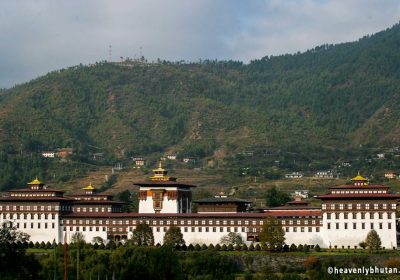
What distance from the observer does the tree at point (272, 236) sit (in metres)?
131

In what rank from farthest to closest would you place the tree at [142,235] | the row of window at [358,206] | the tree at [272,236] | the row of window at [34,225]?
the row of window at [34,225] → the tree at [142,235] → the row of window at [358,206] → the tree at [272,236]

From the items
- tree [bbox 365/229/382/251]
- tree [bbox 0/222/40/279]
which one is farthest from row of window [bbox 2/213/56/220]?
tree [bbox 0/222/40/279]

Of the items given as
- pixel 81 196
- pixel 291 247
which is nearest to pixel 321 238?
pixel 291 247

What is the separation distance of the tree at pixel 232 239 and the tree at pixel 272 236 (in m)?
6.58

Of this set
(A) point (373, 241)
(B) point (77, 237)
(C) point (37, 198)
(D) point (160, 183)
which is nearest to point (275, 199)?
Answer: (D) point (160, 183)

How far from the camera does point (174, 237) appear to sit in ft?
452

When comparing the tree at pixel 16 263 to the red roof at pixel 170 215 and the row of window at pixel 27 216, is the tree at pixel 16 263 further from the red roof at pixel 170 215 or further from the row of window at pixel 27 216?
the row of window at pixel 27 216

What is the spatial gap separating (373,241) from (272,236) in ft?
42.5

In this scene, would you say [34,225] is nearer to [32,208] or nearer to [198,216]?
[32,208]

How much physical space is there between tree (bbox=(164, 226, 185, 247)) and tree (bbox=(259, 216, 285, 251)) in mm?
11806

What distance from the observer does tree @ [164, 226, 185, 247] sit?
450ft

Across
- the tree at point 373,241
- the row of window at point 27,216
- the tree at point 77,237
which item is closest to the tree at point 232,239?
the tree at point 373,241

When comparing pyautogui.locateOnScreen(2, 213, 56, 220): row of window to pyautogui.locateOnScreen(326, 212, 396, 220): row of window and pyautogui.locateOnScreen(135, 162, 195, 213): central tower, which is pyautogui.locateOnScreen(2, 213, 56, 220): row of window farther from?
pyautogui.locateOnScreen(326, 212, 396, 220): row of window

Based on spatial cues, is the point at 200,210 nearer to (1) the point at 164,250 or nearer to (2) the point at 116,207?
(2) the point at 116,207
